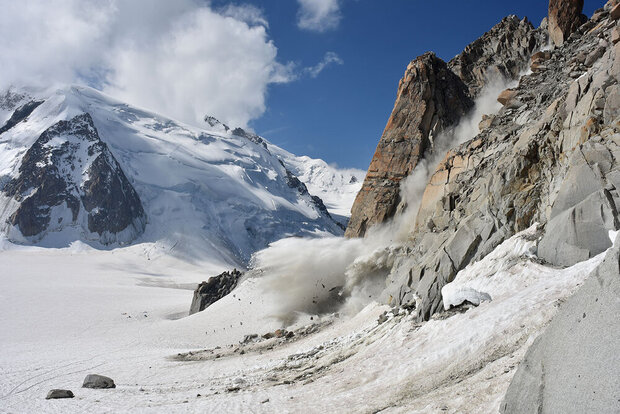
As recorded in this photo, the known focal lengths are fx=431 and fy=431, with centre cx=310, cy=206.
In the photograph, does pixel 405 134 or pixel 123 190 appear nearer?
pixel 405 134

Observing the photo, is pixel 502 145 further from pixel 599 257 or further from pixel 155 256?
pixel 155 256

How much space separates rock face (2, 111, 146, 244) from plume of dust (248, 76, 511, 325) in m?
112

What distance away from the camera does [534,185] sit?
1806 cm

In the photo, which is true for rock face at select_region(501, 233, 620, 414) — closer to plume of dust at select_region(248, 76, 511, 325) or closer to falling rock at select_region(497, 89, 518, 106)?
plume of dust at select_region(248, 76, 511, 325)

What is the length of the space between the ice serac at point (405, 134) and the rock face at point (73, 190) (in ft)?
379

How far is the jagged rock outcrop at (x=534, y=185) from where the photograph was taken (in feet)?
42.6

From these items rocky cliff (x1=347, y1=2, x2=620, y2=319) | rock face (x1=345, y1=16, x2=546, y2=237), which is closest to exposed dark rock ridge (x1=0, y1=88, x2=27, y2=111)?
rock face (x1=345, y1=16, x2=546, y2=237)

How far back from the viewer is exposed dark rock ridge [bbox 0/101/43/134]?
15650cm

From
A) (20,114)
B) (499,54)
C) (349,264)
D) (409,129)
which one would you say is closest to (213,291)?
(349,264)

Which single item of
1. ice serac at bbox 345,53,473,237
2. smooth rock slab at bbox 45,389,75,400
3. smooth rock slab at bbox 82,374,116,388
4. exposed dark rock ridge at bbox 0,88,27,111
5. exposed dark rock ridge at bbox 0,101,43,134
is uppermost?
exposed dark rock ridge at bbox 0,88,27,111

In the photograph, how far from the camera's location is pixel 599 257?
11.1 meters

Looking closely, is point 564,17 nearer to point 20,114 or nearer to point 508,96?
point 508,96

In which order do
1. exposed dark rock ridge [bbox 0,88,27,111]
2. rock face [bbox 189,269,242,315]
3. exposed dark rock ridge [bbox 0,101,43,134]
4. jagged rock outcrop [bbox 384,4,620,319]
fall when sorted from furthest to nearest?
Result: 1. exposed dark rock ridge [bbox 0,88,27,111]
2. exposed dark rock ridge [bbox 0,101,43,134]
3. rock face [bbox 189,269,242,315]
4. jagged rock outcrop [bbox 384,4,620,319]

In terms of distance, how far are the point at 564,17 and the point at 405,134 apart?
21.7m
